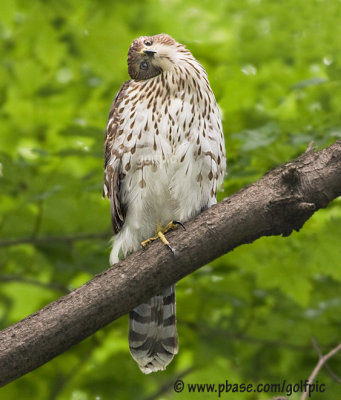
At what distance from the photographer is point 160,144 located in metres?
4.04

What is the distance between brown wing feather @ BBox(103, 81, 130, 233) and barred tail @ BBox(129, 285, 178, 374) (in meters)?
0.73

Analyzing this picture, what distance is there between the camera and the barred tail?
455 cm

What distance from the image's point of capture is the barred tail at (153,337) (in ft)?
14.9

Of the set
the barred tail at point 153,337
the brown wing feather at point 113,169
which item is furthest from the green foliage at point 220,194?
the barred tail at point 153,337

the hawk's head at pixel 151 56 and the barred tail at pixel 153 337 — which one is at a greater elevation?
the hawk's head at pixel 151 56

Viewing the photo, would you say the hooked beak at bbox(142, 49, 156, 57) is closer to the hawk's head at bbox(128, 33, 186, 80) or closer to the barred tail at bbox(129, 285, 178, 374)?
the hawk's head at bbox(128, 33, 186, 80)

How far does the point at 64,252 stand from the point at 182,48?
5.86 ft

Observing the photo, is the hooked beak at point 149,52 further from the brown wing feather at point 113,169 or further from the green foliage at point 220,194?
the green foliage at point 220,194

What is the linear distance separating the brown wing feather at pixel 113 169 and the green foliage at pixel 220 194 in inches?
3.7

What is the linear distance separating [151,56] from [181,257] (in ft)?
4.99

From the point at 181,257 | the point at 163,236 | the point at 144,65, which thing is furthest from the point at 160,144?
the point at 181,257

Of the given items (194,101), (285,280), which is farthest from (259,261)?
(194,101)

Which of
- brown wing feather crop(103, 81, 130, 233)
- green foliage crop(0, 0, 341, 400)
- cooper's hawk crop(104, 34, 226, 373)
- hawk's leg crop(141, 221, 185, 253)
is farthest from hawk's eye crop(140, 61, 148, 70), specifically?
hawk's leg crop(141, 221, 185, 253)

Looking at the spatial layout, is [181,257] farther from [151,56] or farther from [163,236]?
[151,56]
